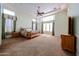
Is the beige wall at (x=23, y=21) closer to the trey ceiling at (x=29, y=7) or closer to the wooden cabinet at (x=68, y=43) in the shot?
the trey ceiling at (x=29, y=7)

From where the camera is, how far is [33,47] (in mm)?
2891

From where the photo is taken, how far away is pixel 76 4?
276 cm

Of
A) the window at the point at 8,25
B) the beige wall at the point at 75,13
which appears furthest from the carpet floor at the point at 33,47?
the beige wall at the point at 75,13

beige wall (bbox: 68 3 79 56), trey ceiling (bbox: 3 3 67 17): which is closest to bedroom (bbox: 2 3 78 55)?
trey ceiling (bbox: 3 3 67 17)

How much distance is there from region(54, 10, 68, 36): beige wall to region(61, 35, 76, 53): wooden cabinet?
15cm

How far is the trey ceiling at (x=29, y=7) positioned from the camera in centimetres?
279

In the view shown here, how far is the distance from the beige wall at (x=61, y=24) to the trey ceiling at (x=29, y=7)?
261 mm

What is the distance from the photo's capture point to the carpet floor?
9.25ft

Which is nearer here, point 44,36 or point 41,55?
point 41,55

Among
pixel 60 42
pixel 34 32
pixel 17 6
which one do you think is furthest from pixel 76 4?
pixel 17 6

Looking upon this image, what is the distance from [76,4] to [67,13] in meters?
0.30

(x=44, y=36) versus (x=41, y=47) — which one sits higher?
(x=44, y=36)

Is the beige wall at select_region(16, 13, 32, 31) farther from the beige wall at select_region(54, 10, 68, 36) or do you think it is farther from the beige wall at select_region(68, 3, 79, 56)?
the beige wall at select_region(68, 3, 79, 56)

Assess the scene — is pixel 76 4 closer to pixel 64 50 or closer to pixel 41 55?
pixel 64 50
